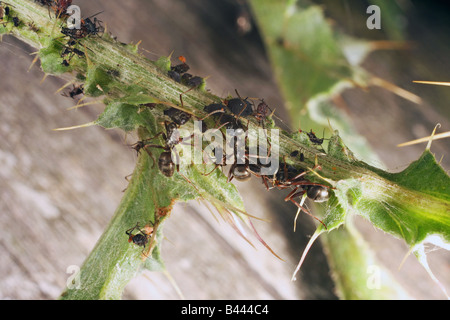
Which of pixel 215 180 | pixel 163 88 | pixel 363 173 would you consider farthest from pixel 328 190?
pixel 163 88

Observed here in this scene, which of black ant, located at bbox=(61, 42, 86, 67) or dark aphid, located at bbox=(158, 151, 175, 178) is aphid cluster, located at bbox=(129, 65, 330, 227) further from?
black ant, located at bbox=(61, 42, 86, 67)

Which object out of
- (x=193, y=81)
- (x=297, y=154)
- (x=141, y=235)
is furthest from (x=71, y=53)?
(x=297, y=154)

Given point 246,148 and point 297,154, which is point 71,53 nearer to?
point 246,148

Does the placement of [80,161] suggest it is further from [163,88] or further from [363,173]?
[363,173]

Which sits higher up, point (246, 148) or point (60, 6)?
point (60, 6)

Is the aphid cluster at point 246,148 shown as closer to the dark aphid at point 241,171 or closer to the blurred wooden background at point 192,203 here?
the dark aphid at point 241,171

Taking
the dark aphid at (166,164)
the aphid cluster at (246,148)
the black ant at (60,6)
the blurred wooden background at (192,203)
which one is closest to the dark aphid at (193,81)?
the aphid cluster at (246,148)
